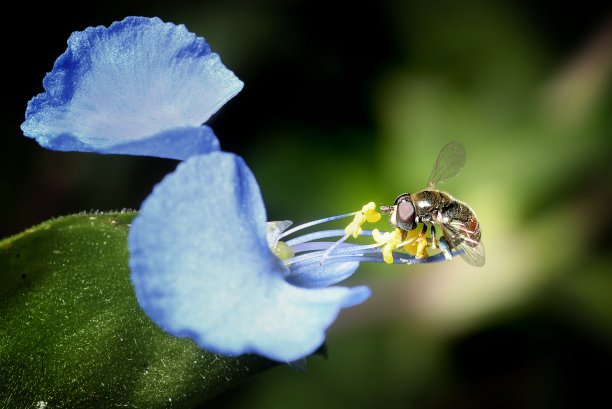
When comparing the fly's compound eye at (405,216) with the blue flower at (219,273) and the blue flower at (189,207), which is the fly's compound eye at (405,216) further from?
the blue flower at (219,273)

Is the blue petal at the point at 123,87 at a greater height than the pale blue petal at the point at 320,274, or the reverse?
the blue petal at the point at 123,87

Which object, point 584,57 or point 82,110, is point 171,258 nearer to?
point 82,110

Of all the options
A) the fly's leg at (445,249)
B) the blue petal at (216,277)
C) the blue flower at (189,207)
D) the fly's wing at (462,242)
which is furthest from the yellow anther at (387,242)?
the blue petal at (216,277)

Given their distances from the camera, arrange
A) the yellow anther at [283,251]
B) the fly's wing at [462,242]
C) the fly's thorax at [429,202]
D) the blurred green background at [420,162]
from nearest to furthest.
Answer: the yellow anther at [283,251] < the fly's wing at [462,242] < the fly's thorax at [429,202] < the blurred green background at [420,162]

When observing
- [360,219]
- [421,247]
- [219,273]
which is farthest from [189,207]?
[421,247]

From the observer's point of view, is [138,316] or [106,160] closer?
[138,316]

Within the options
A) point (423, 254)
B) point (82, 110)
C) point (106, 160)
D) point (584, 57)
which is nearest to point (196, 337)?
point (82, 110)

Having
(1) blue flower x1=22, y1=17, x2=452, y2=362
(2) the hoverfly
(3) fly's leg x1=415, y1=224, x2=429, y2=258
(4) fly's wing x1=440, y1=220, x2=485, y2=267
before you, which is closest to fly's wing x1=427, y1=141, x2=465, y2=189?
(2) the hoverfly

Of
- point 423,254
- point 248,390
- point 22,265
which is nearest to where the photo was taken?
point 22,265
